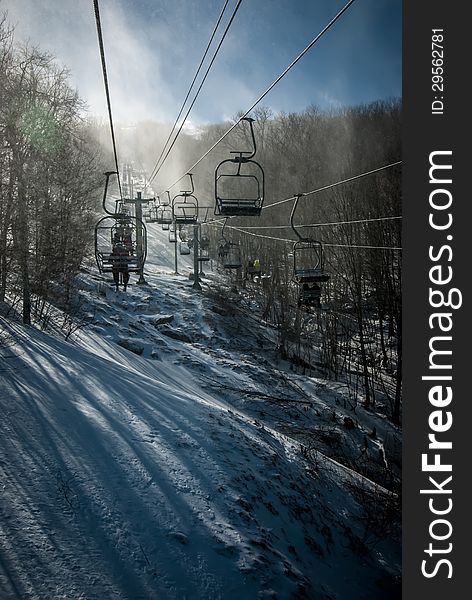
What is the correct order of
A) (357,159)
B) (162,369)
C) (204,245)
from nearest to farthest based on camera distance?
(162,369) → (204,245) → (357,159)

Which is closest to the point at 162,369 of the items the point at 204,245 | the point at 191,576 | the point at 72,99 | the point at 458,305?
the point at 191,576

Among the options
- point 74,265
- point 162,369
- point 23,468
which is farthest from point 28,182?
point 23,468

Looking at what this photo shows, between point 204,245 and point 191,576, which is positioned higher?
point 204,245

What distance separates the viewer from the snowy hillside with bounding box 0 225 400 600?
9.67ft

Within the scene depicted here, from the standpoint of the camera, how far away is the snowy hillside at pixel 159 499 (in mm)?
2947

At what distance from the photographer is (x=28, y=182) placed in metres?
11.6

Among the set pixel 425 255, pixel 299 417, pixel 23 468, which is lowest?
pixel 299 417

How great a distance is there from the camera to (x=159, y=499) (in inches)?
147

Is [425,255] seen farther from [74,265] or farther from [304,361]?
[74,265]

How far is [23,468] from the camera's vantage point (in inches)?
144

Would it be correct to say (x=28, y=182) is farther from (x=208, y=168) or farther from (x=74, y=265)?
(x=208, y=168)

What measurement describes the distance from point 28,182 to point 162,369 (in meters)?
7.12

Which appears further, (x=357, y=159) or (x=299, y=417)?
(x=357, y=159)

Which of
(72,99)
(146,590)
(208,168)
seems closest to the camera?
(146,590)
